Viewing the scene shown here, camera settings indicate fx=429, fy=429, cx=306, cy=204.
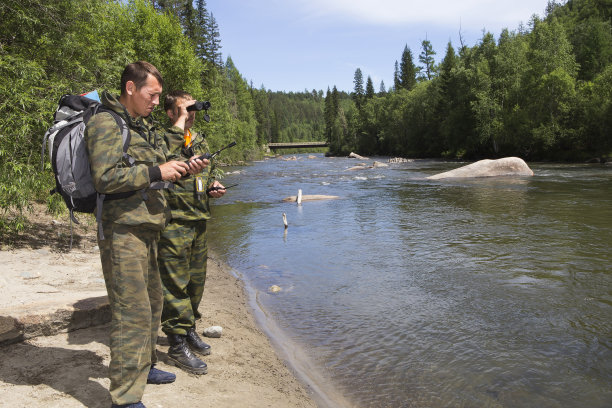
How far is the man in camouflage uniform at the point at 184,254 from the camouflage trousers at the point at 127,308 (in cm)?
89

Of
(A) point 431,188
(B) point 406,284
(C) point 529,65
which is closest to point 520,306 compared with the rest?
(B) point 406,284

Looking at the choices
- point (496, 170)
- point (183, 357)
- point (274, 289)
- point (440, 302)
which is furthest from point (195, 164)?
point (496, 170)

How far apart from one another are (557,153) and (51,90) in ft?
144

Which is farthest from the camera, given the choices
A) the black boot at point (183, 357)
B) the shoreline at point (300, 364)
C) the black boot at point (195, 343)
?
the black boot at point (195, 343)

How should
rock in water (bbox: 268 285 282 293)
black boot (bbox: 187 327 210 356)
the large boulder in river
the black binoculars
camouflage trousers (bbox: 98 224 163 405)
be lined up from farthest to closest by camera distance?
the large boulder in river < rock in water (bbox: 268 285 282 293) < black boot (bbox: 187 327 210 356) < the black binoculars < camouflage trousers (bbox: 98 224 163 405)

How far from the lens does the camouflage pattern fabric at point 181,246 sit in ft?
12.8

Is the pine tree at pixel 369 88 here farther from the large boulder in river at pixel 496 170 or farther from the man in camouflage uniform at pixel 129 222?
the man in camouflage uniform at pixel 129 222

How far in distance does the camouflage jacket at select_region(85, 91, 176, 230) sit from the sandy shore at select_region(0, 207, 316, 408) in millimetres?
1401

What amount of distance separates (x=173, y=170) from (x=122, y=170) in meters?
0.34

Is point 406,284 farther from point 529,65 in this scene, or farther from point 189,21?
point 189,21

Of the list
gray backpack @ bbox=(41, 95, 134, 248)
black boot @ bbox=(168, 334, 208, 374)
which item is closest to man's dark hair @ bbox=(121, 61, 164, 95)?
gray backpack @ bbox=(41, 95, 134, 248)

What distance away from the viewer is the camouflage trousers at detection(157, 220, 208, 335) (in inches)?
153

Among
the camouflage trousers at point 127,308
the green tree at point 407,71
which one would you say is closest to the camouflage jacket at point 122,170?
the camouflage trousers at point 127,308

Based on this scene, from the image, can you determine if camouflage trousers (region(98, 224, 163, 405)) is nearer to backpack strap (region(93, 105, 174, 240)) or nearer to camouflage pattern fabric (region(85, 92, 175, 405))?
camouflage pattern fabric (region(85, 92, 175, 405))
